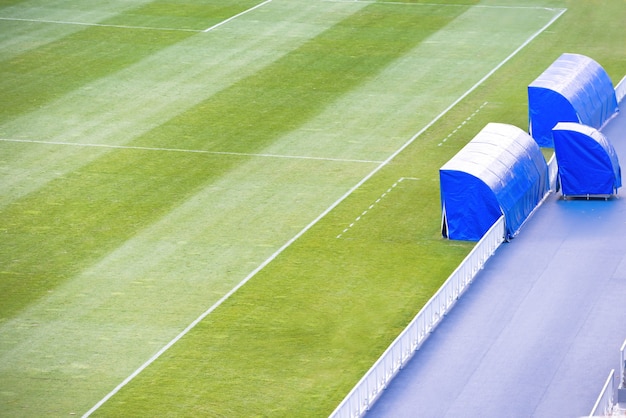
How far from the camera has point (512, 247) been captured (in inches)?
1601

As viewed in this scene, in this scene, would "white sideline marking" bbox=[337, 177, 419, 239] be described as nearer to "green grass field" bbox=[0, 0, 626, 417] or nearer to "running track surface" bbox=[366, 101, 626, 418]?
"green grass field" bbox=[0, 0, 626, 417]

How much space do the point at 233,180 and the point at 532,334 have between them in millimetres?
15980

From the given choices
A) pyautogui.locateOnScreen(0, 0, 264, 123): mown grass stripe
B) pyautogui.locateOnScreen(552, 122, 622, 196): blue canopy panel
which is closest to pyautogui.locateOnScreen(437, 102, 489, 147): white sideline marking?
pyautogui.locateOnScreen(552, 122, 622, 196): blue canopy panel

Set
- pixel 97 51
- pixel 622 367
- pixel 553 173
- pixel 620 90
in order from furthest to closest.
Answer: pixel 97 51 → pixel 620 90 → pixel 553 173 → pixel 622 367

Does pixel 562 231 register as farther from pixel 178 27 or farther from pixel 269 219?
pixel 178 27

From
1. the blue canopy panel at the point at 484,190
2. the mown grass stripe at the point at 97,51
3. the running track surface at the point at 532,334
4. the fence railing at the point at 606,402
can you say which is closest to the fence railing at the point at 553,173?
the blue canopy panel at the point at 484,190

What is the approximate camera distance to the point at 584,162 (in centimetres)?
4431

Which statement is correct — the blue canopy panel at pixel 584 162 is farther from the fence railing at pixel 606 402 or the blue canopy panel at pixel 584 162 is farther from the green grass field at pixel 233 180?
the fence railing at pixel 606 402

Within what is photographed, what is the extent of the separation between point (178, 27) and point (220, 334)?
35.8m

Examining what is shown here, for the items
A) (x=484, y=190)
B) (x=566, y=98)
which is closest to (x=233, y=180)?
(x=484, y=190)

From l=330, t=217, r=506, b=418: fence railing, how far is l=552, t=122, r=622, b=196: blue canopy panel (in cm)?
469

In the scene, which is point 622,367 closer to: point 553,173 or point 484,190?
point 484,190

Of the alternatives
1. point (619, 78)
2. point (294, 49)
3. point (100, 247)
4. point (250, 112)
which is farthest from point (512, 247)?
point (294, 49)

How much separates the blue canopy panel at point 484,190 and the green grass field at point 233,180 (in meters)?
0.90
